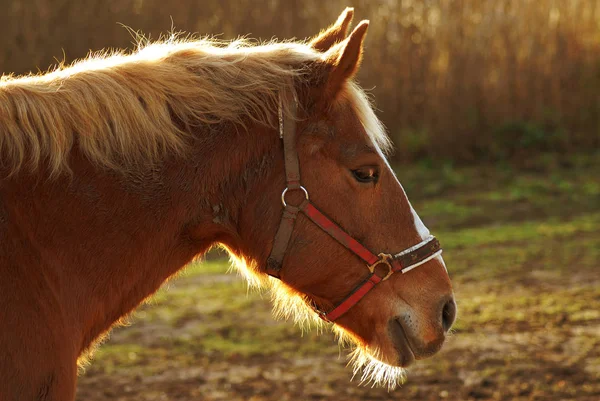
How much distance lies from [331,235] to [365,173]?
24cm

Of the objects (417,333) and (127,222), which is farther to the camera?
(417,333)

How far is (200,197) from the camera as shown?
8.23ft

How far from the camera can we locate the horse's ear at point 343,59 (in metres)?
2.46

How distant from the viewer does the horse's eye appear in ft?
8.47

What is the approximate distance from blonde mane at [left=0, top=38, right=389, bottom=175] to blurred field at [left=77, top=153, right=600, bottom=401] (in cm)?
241

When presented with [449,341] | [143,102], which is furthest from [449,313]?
[449,341]

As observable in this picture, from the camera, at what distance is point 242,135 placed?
2545 mm

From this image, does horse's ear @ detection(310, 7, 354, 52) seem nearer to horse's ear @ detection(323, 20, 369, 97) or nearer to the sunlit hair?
the sunlit hair

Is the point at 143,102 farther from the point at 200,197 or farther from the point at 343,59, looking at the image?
the point at 343,59

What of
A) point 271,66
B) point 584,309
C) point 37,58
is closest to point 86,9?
point 37,58

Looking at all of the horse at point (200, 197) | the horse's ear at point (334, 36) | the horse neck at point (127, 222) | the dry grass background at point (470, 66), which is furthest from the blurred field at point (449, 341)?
the dry grass background at point (470, 66)

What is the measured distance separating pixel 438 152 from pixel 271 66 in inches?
361

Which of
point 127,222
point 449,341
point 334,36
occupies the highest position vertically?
point 334,36

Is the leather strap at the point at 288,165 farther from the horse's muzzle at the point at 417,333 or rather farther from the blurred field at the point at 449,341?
the blurred field at the point at 449,341
